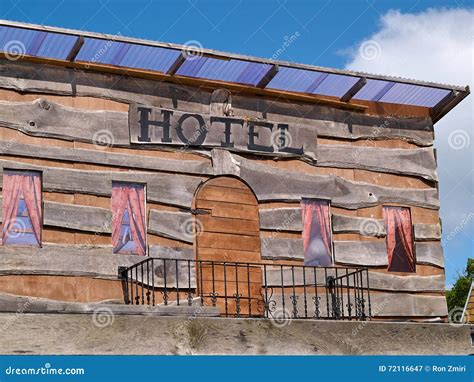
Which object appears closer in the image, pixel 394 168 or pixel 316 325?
pixel 316 325

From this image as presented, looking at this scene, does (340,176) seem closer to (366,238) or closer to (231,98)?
(366,238)

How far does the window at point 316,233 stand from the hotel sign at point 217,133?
89 centimetres

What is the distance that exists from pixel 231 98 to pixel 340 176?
2.53 m

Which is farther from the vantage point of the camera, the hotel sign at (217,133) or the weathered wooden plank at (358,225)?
the weathered wooden plank at (358,225)

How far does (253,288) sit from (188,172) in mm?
2233

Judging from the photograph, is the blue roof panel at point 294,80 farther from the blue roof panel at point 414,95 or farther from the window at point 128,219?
the window at point 128,219

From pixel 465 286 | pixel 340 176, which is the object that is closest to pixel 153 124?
pixel 340 176

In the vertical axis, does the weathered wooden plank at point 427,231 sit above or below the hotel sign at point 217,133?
below

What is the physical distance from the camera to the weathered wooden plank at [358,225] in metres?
16.9

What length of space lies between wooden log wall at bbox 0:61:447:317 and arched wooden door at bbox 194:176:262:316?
0.20 metres

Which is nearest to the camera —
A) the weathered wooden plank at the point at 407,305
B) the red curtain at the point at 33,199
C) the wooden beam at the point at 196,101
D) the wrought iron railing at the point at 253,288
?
the red curtain at the point at 33,199

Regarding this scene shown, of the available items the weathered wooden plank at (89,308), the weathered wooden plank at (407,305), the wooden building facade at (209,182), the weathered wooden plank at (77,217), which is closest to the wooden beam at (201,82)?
the wooden building facade at (209,182)

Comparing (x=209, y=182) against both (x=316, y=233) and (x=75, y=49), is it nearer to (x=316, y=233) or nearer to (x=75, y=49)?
(x=316, y=233)
